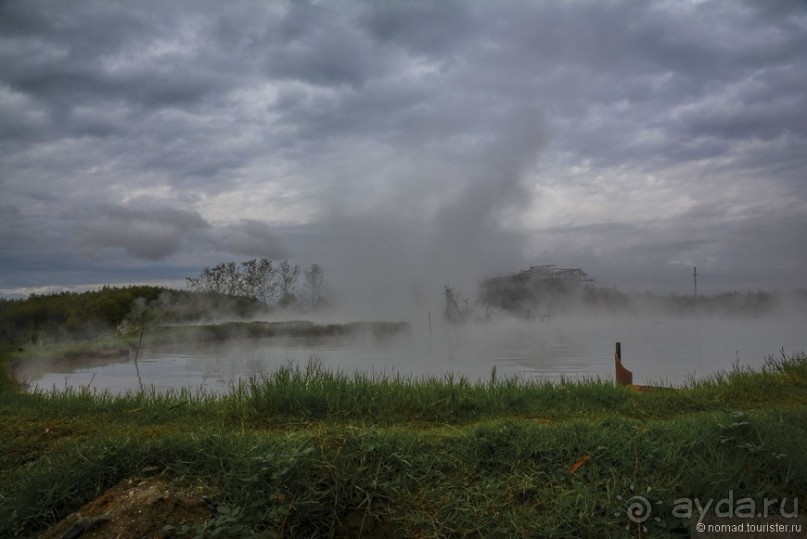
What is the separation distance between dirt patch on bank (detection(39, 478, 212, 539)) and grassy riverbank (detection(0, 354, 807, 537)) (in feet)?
0.08

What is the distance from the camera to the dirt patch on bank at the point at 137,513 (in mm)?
3762

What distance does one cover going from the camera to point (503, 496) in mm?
4277

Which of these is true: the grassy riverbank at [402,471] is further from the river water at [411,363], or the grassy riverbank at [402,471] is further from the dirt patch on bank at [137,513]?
the river water at [411,363]

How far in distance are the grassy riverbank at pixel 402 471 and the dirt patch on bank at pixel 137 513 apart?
0.08 feet

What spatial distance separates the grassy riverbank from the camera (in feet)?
13.2

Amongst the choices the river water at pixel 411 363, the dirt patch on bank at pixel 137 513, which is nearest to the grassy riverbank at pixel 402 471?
the dirt patch on bank at pixel 137 513

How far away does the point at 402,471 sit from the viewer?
4.44 meters

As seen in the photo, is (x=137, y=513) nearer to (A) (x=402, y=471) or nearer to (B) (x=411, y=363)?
(A) (x=402, y=471)

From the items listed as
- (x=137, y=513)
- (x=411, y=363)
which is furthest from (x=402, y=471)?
(x=411, y=363)

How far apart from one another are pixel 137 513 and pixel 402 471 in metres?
1.85

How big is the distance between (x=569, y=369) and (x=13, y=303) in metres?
29.9

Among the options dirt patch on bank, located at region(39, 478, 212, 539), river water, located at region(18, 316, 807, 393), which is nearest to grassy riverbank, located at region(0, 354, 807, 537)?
dirt patch on bank, located at region(39, 478, 212, 539)

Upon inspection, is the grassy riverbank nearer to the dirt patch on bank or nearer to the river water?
the dirt patch on bank

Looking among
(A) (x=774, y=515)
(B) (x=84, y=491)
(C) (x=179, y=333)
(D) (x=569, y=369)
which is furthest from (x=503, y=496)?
(C) (x=179, y=333)
